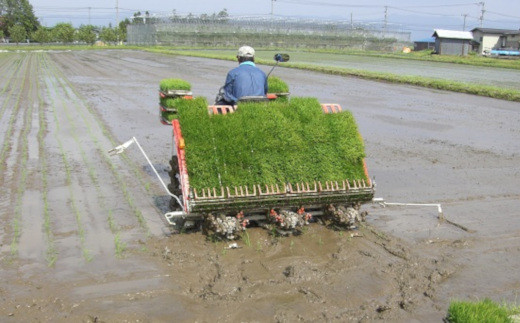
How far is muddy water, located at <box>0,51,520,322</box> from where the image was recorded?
15.2 ft

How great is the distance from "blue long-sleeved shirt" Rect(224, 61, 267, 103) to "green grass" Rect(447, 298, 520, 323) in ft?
12.5

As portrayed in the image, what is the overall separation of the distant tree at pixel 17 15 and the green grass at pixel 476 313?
109 metres

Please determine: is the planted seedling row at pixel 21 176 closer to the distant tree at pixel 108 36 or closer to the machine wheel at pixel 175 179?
the machine wheel at pixel 175 179

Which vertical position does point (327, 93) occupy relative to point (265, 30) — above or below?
below

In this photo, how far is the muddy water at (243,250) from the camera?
183 inches

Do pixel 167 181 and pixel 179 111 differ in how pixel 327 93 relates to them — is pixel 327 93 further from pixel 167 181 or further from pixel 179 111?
pixel 179 111

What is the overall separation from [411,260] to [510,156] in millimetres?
6699

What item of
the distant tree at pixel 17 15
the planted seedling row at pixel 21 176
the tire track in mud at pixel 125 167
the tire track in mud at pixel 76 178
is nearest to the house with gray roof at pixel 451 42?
the tire track in mud at pixel 76 178

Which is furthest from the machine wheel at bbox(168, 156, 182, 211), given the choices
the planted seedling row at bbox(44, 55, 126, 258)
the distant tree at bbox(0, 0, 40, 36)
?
the distant tree at bbox(0, 0, 40, 36)

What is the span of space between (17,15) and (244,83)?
10921 cm

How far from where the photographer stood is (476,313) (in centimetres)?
388

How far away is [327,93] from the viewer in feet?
72.1

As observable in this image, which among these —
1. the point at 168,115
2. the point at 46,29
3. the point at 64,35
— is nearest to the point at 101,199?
the point at 168,115

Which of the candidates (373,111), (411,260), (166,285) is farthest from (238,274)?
(373,111)
